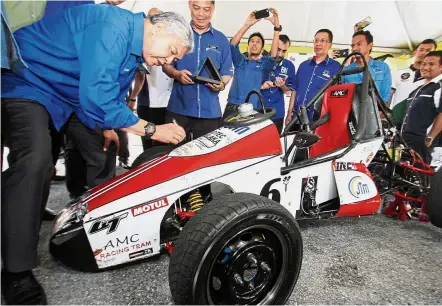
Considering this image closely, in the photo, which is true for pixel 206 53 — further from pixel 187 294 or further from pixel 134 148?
pixel 134 148

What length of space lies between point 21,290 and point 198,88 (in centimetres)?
212

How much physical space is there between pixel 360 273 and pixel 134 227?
1.38 m

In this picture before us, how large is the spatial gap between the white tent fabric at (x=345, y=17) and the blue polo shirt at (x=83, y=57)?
3.81 metres

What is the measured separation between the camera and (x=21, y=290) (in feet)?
4.66

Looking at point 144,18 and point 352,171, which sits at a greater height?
point 144,18

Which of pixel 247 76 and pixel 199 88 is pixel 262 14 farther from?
pixel 199 88

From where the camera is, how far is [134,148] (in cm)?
551

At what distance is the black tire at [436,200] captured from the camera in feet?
7.52

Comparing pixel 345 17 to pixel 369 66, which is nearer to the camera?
pixel 369 66

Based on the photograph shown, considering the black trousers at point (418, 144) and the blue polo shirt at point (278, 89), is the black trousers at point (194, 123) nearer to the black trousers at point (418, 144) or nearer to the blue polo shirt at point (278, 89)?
the blue polo shirt at point (278, 89)

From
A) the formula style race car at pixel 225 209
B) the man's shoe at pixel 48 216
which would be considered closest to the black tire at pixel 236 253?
the formula style race car at pixel 225 209

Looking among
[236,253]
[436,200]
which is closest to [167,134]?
[236,253]

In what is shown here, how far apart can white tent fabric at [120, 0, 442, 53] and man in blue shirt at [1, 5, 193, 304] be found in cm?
381

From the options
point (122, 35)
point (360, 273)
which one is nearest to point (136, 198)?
point (122, 35)
